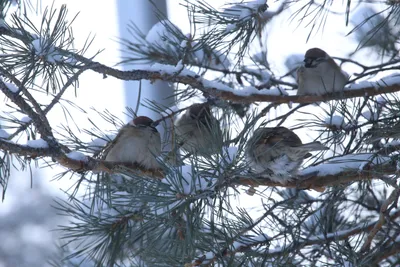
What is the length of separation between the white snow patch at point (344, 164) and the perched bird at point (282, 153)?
0.05 meters

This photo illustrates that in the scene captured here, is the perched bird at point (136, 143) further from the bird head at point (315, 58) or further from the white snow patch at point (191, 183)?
the bird head at point (315, 58)

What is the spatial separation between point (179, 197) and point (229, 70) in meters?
1.31

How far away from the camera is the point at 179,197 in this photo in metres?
1.38

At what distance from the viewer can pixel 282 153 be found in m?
1.93

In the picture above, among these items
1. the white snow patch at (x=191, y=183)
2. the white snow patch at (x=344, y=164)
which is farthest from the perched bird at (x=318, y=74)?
the white snow patch at (x=191, y=183)

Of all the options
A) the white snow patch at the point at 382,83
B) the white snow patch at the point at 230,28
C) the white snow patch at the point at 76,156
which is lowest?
the white snow patch at the point at 76,156

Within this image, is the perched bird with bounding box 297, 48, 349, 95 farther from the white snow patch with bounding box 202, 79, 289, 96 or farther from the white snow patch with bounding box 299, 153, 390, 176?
the white snow patch with bounding box 299, 153, 390, 176

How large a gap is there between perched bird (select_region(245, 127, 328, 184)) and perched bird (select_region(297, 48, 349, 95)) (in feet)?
1.82

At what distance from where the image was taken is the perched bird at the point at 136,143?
2160mm

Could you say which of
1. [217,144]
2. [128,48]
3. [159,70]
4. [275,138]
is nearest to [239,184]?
[217,144]

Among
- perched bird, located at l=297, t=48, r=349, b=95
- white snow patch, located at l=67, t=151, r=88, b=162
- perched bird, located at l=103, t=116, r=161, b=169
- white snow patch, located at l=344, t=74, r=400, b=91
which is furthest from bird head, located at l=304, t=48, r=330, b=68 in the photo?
white snow patch, located at l=67, t=151, r=88, b=162

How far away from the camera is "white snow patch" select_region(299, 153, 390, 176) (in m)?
1.70

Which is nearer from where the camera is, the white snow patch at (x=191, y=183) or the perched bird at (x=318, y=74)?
the white snow patch at (x=191, y=183)

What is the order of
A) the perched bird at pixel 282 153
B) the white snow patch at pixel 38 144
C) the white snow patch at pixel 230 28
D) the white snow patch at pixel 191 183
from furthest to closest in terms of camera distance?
1. the white snow patch at pixel 230 28
2. the perched bird at pixel 282 153
3. the white snow patch at pixel 38 144
4. the white snow patch at pixel 191 183
